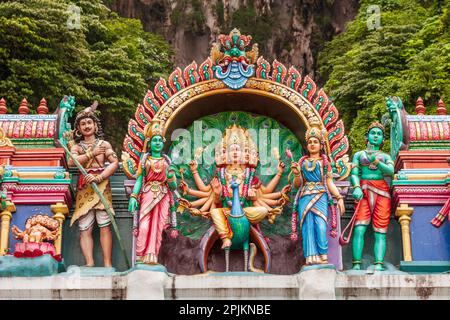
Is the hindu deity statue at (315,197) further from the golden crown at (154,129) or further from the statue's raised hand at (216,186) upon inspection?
the golden crown at (154,129)

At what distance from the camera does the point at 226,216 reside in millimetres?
13961

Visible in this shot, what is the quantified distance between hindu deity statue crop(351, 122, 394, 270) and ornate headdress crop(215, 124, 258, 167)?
156 centimetres

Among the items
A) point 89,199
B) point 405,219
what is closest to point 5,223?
point 89,199

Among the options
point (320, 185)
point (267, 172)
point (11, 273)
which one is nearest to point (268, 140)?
point (267, 172)

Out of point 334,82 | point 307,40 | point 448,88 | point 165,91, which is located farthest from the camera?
point 307,40

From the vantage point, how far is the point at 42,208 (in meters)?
14.3

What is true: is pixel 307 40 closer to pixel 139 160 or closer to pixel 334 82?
pixel 334 82

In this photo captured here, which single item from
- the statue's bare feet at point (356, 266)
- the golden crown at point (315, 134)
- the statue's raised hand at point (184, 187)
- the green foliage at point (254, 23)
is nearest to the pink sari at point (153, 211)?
the statue's raised hand at point (184, 187)

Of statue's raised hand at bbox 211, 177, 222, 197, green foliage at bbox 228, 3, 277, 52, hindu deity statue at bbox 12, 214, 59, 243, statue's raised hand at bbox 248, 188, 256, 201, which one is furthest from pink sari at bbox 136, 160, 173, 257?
green foliage at bbox 228, 3, 277, 52

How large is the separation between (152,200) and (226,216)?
113cm

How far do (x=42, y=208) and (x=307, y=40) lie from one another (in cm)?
2744

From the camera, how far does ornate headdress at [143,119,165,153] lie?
46.4 feet

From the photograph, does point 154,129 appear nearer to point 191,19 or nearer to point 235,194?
point 235,194
